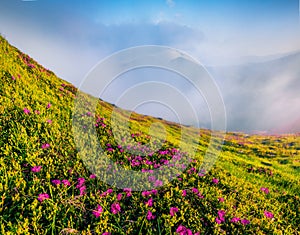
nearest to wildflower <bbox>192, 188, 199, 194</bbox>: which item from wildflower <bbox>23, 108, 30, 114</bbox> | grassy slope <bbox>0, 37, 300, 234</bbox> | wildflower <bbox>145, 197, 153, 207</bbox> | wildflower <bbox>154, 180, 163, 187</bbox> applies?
grassy slope <bbox>0, 37, 300, 234</bbox>

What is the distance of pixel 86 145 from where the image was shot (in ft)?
27.9

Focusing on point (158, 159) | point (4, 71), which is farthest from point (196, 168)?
point (4, 71)

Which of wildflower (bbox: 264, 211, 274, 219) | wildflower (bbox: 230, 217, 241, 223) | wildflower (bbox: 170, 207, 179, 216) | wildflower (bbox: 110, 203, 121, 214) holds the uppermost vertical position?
wildflower (bbox: 264, 211, 274, 219)

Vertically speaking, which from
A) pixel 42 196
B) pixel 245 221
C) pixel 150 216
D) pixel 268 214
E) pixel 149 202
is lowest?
pixel 42 196

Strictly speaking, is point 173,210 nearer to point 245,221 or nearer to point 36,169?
point 245,221

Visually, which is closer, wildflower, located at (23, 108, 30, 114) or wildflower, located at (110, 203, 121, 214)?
wildflower, located at (110, 203, 121, 214)

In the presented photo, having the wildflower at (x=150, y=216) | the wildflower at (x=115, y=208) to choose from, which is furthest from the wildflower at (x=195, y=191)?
the wildflower at (x=115, y=208)

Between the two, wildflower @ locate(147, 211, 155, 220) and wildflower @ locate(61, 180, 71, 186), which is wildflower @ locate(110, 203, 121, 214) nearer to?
wildflower @ locate(147, 211, 155, 220)

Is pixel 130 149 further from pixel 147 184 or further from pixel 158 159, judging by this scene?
pixel 147 184

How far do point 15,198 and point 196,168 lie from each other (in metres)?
6.94

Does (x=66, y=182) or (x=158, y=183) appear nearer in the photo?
(x=66, y=182)

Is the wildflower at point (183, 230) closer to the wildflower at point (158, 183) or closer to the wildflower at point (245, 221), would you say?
the wildflower at point (158, 183)

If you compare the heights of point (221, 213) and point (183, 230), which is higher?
point (221, 213)

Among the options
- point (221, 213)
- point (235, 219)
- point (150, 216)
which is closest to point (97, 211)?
point (150, 216)
